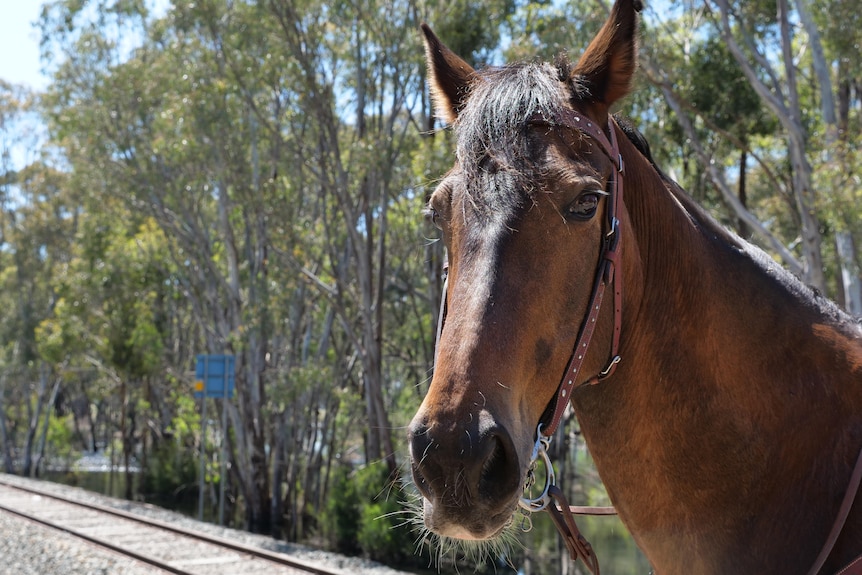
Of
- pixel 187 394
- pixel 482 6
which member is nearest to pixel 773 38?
pixel 482 6

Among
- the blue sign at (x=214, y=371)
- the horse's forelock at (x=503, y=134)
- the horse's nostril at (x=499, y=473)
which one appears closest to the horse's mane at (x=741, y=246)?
the horse's forelock at (x=503, y=134)

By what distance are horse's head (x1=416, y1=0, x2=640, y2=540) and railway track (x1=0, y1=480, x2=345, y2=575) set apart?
8.80 meters

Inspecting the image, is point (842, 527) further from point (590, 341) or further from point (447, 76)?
point (447, 76)

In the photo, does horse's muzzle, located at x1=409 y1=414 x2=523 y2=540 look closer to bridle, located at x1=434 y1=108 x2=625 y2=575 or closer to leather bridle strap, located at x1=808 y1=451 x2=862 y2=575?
bridle, located at x1=434 y1=108 x2=625 y2=575

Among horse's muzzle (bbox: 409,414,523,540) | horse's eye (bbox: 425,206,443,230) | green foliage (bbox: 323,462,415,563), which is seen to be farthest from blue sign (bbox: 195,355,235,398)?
horse's muzzle (bbox: 409,414,523,540)

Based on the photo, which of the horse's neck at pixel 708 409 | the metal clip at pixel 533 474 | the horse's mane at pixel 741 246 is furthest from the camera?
the horse's mane at pixel 741 246

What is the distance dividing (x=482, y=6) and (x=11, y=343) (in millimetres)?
30165

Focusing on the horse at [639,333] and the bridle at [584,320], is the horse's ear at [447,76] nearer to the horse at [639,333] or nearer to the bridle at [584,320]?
the horse at [639,333]

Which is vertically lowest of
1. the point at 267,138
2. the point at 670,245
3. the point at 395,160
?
the point at 670,245

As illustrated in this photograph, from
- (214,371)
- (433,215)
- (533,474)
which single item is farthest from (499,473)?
(214,371)

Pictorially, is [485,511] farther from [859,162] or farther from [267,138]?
[267,138]

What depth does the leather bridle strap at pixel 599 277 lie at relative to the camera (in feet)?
5.44

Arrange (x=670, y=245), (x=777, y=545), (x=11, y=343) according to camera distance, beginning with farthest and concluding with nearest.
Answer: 1. (x=11, y=343)
2. (x=670, y=245)
3. (x=777, y=545)

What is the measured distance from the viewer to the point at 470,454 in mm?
1378
